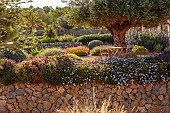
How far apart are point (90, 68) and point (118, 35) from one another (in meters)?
6.28

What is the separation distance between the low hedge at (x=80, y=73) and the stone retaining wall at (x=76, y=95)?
0.18 metres

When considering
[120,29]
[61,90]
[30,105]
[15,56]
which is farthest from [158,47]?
[30,105]

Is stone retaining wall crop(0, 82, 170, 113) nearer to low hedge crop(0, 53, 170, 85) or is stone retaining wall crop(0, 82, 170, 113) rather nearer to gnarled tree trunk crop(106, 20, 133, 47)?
low hedge crop(0, 53, 170, 85)

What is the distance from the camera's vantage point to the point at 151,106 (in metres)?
8.38

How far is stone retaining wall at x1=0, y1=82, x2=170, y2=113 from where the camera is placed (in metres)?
8.34

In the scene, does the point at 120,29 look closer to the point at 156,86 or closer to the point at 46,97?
the point at 156,86

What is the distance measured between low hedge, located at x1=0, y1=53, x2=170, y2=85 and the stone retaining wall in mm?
176

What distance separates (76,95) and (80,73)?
58cm

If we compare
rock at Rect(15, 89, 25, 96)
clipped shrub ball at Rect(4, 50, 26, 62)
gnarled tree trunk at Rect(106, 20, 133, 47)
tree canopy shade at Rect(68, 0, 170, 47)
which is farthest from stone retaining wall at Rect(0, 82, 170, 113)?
gnarled tree trunk at Rect(106, 20, 133, 47)

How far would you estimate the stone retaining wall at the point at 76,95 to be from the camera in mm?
8344

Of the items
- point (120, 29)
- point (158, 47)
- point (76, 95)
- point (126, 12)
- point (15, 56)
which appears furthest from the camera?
point (158, 47)

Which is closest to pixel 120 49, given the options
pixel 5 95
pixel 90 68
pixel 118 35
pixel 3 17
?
pixel 118 35

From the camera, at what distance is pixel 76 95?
27.5 feet

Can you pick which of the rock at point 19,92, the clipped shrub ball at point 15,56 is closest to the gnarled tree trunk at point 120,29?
the clipped shrub ball at point 15,56
